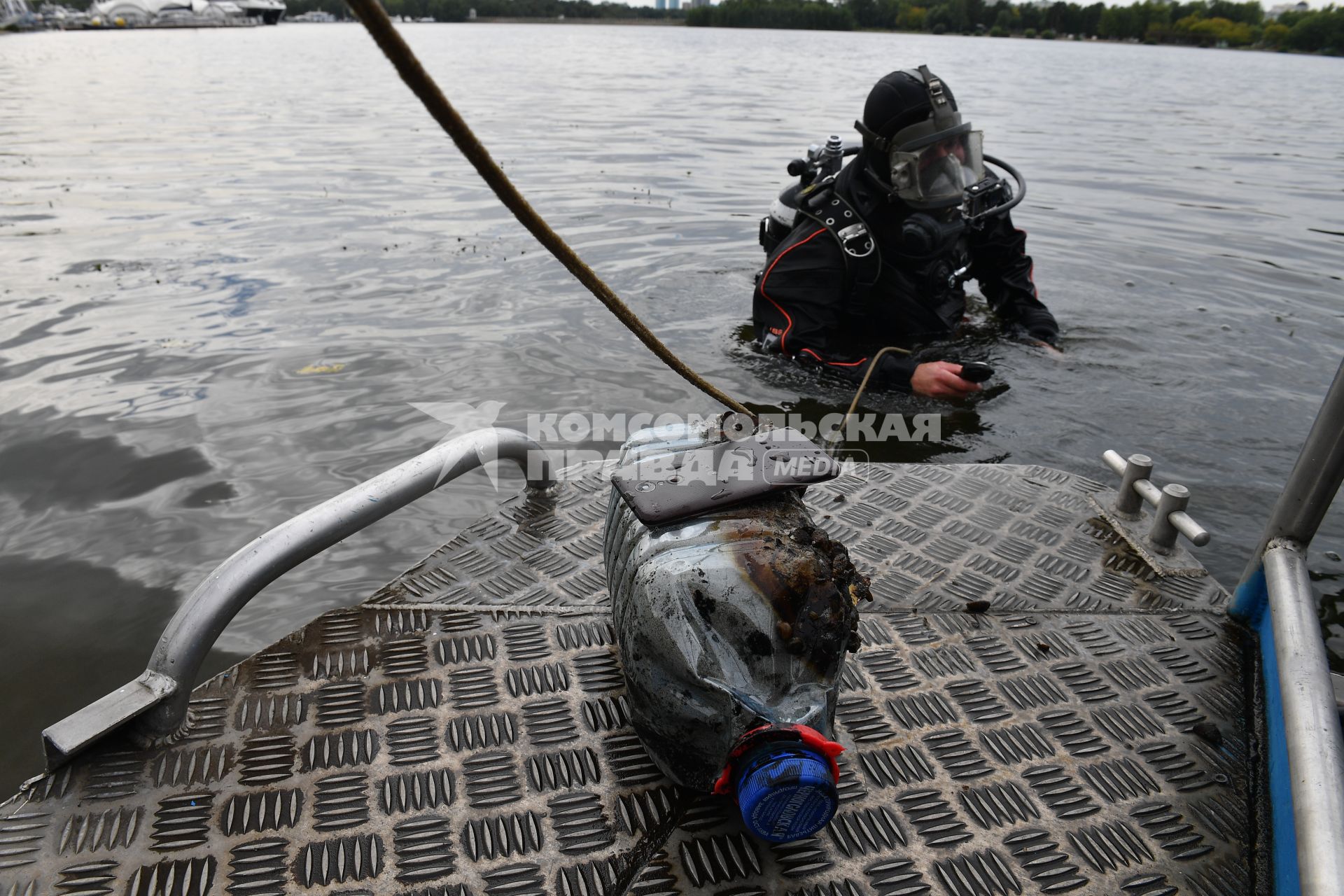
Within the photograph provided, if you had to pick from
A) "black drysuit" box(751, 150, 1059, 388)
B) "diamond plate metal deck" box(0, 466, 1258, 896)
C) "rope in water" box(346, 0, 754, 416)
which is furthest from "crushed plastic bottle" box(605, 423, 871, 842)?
"black drysuit" box(751, 150, 1059, 388)

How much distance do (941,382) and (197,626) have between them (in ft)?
11.0

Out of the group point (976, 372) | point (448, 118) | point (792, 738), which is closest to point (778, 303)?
point (976, 372)

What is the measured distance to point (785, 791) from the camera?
1393 mm

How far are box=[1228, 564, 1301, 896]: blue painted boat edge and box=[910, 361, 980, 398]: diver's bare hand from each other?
5.81 feet

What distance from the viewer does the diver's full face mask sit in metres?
4.02

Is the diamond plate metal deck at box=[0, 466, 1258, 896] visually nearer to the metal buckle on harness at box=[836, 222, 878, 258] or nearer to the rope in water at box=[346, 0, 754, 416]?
the rope in water at box=[346, 0, 754, 416]

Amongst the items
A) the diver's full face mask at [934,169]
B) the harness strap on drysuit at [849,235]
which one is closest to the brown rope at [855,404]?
the harness strap on drysuit at [849,235]

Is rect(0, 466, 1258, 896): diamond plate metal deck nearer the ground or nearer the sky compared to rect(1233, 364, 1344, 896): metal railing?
nearer the ground

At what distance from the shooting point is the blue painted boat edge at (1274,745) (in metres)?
1.52

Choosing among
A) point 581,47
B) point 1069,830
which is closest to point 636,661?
point 1069,830

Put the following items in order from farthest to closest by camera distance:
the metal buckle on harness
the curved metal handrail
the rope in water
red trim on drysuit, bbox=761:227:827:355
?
red trim on drysuit, bbox=761:227:827:355, the metal buckle on harness, the curved metal handrail, the rope in water

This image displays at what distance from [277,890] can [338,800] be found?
216mm

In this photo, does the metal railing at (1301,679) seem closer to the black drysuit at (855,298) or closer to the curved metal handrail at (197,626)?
the curved metal handrail at (197,626)

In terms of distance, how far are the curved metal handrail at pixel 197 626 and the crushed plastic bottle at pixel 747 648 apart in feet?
2.92
